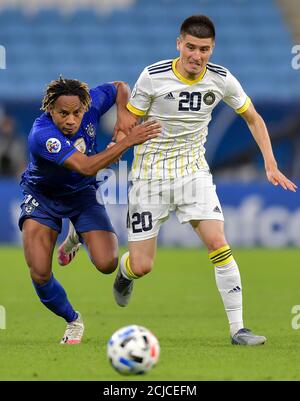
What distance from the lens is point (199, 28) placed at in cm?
801

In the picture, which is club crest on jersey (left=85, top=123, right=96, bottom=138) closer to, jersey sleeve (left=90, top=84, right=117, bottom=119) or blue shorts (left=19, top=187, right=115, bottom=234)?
jersey sleeve (left=90, top=84, right=117, bottom=119)

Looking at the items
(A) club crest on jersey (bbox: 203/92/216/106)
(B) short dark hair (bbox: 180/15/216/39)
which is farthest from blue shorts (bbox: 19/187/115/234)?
(B) short dark hair (bbox: 180/15/216/39)

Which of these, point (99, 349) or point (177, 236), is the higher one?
point (177, 236)

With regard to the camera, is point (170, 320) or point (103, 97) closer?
point (103, 97)

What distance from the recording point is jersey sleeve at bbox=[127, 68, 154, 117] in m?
8.30

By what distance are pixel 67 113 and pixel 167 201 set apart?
1.19 m

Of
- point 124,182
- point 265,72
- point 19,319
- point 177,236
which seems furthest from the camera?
point 265,72

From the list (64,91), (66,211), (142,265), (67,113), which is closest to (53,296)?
(66,211)

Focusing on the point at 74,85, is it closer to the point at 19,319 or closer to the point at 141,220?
the point at 141,220

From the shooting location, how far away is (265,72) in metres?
24.3

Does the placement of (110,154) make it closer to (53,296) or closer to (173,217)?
(53,296)

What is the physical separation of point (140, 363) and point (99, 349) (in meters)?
1.50
